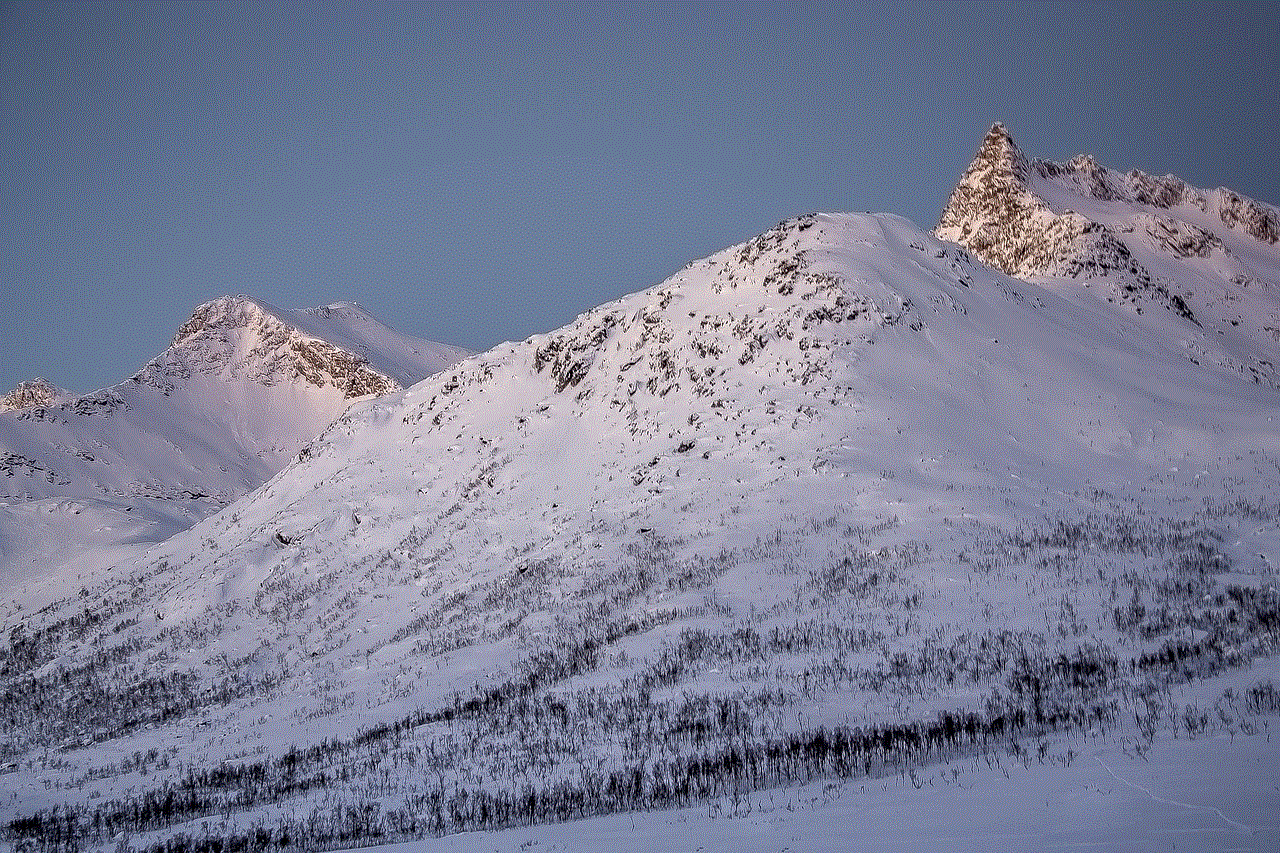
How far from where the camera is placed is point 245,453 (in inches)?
4688

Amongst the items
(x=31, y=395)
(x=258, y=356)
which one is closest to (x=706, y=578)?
(x=258, y=356)

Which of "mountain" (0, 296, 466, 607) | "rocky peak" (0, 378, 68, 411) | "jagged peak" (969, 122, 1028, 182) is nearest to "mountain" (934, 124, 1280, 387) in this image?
"jagged peak" (969, 122, 1028, 182)

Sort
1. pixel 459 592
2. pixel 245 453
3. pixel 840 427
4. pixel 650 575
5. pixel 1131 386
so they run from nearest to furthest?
pixel 650 575, pixel 459 592, pixel 840 427, pixel 1131 386, pixel 245 453

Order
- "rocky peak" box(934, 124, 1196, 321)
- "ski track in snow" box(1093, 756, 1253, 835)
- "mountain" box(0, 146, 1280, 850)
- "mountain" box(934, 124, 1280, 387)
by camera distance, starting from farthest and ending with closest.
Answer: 1. "rocky peak" box(934, 124, 1196, 321)
2. "mountain" box(934, 124, 1280, 387)
3. "mountain" box(0, 146, 1280, 850)
4. "ski track in snow" box(1093, 756, 1253, 835)

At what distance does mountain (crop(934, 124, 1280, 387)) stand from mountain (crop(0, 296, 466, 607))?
236 feet

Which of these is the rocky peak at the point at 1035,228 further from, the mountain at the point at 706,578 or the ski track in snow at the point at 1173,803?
the ski track in snow at the point at 1173,803

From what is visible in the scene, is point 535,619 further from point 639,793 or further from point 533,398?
point 533,398

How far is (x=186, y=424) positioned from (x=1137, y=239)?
113796mm

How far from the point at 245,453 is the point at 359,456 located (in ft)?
249

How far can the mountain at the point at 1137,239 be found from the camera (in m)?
57.6

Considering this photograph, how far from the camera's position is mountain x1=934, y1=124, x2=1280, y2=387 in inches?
2268

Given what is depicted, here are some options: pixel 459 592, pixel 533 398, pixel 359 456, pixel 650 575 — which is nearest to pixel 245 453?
pixel 359 456

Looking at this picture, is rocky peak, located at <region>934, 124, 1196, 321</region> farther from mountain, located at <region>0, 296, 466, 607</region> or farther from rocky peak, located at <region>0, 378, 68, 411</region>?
rocky peak, located at <region>0, 378, 68, 411</region>

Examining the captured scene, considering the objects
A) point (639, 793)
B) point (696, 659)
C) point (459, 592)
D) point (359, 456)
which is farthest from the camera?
point (359, 456)
